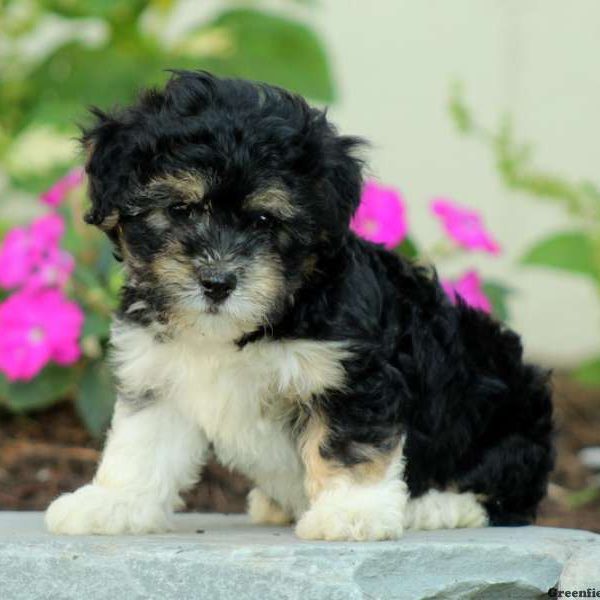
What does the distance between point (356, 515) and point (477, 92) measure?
7124 mm

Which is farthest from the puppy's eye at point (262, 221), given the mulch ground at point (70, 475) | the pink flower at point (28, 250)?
the pink flower at point (28, 250)

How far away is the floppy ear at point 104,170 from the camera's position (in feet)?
18.1

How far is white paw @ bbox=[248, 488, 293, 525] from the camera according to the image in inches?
256

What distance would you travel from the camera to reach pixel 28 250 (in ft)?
27.3

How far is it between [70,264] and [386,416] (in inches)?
129

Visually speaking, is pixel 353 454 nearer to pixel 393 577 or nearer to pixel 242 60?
pixel 393 577

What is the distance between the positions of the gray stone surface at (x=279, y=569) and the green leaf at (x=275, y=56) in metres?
4.85

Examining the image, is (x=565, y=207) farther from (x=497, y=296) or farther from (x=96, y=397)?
(x=96, y=397)

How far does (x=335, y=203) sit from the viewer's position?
5.53 meters

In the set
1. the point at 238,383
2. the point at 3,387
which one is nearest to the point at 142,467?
the point at 238,383

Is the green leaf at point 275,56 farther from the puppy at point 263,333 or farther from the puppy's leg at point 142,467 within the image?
the puppy's leg at point 142,467

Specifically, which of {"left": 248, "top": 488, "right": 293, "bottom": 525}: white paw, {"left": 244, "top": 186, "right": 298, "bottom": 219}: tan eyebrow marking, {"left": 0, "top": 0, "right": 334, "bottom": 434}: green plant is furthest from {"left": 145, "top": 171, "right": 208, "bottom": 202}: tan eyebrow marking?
{"left": 0, "top": 0, "right": 334, "bottom": 434}: green plant

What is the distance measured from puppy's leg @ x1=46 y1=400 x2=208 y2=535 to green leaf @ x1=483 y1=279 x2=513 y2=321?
307 centimetres

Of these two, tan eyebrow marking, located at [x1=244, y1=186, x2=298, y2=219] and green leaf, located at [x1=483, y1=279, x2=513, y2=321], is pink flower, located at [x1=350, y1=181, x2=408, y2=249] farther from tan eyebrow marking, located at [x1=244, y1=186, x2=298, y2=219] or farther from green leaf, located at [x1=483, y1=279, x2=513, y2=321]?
tan eyebrow marking, located at [x1=244, y1=186, x2=298, y2=219]
